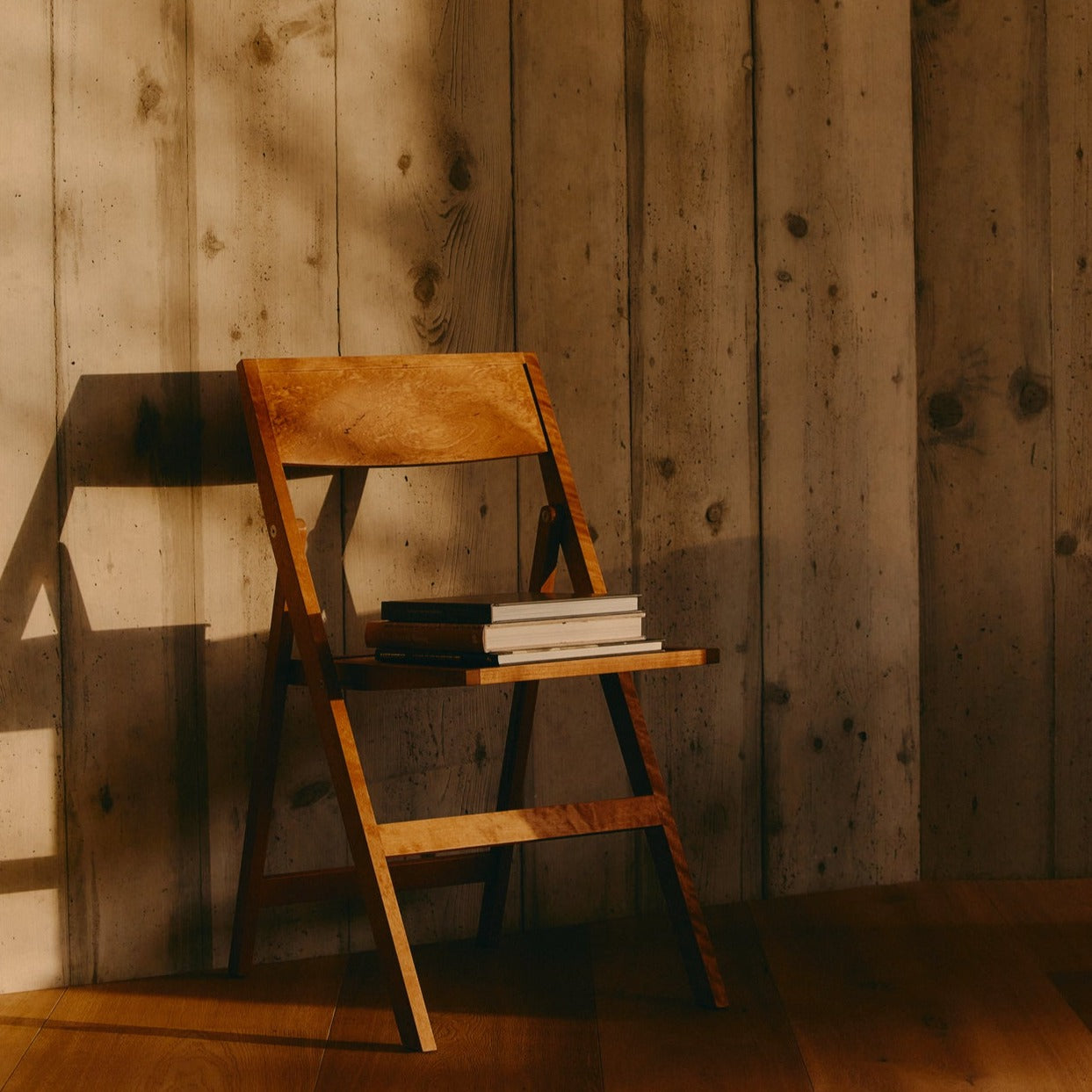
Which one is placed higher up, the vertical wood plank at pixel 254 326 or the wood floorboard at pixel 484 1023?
the vertical wood plank at pixel 254 326

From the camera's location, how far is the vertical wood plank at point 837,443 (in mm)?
2084

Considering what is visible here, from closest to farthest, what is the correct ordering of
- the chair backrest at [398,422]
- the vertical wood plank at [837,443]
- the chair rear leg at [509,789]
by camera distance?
the chair backrest at [398,422] < the chair rear leg at [509,789] < the vertical wood plank at [837,443]

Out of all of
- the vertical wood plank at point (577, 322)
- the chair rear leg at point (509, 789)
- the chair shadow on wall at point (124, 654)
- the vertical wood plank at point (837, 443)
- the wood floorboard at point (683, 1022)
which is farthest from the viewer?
the vertical wood plank at point (837, 443)

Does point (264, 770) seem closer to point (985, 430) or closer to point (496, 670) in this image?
point (496, 670)

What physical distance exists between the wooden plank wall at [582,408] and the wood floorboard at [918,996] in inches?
5.7

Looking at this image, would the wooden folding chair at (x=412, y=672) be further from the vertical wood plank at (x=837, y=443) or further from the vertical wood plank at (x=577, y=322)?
the vertical wood plank at (x=837, y=443)

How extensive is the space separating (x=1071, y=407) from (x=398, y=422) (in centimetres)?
117

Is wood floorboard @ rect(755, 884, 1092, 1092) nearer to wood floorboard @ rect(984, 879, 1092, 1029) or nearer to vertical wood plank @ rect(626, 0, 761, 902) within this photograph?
wood floorboard @ rect(984, 879, 1092, 1029)

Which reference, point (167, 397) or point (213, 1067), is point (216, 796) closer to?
point (213, 1067)

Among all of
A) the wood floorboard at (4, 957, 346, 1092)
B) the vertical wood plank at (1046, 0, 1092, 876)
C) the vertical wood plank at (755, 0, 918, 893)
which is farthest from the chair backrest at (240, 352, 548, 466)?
the vertical wood plank at (1046, 0, 1092, 876)

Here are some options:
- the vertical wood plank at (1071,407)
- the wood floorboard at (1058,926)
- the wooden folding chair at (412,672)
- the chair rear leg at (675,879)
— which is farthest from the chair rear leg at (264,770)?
the vertical wood plank at (1071,407)

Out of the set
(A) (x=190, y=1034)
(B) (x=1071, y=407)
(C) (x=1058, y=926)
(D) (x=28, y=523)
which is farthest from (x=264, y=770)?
(B) (x=1071, y=407)

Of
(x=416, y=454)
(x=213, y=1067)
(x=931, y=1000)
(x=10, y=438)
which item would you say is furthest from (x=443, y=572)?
(x=931, y=1000)

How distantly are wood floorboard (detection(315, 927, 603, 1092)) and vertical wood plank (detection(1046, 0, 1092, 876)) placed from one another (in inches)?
35.5
